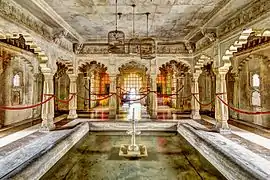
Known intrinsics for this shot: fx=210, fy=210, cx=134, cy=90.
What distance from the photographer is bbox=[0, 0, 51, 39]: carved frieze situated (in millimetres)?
5051

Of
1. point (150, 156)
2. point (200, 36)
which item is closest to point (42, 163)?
point (150, 156)

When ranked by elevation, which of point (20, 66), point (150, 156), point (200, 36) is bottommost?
point (150, 156)

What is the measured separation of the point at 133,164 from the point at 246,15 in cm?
512

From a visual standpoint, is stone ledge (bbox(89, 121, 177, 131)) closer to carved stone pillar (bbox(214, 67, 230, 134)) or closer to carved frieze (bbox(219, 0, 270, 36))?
carved stone pillar (bbox(214, 67, 230, 134))

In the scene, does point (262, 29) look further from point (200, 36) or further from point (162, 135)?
point (162, 135)

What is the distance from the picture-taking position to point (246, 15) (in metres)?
5.93

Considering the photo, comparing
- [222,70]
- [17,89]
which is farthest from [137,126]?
[17,89]

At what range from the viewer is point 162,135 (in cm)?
840

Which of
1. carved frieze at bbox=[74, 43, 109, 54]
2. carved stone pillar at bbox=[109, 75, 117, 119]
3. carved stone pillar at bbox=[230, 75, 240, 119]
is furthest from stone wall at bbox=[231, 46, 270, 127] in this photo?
carved frieze at bbox=[74, 43, 109, 54]

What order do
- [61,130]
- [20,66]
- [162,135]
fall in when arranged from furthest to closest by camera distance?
[20,66] → [162,135] → [61,130]

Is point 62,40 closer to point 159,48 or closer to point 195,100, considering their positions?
point 159,48

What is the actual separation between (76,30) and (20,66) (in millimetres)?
3873

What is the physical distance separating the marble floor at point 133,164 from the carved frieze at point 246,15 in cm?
395

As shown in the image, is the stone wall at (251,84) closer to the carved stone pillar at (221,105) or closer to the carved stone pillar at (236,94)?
the carved stone pillar at (236,94)
